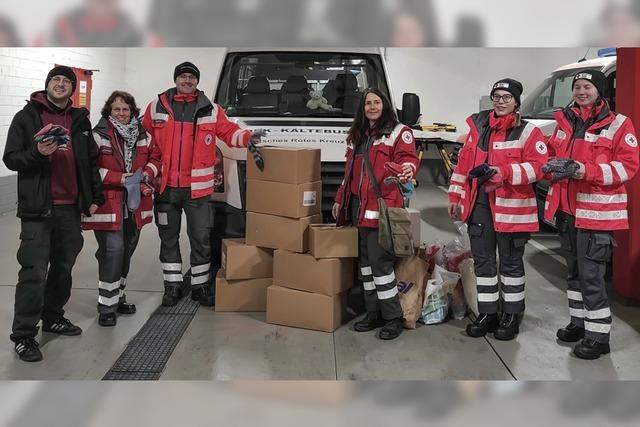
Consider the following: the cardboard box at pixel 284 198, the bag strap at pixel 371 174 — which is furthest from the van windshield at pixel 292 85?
the bag strap at pixel 371 174

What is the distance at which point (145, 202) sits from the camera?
169 inches

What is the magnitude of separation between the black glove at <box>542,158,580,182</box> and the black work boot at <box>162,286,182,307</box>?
2904 millimetres

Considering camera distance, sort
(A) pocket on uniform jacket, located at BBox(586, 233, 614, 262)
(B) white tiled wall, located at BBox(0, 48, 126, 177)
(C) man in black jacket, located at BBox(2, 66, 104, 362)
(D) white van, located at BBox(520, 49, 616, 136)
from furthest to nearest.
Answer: (B) white tiled wall, located at BBox(0, 48, 126, 177) < (D) white van, located at BBox(520, 49, 616, 136) < (A) pocket on uniform jacket, located at BBox(586, 233, 614, 262) < (C) man in black jacket, located at BBox(2, 66, 104, 362)

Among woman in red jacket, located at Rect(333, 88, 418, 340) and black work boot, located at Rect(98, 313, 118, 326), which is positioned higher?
woman in red jacket, located at Rect(333, 88, 418, 340)

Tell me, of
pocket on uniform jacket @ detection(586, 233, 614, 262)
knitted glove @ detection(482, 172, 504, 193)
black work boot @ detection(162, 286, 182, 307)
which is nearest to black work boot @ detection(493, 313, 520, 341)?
pocket on uniform jacket @ detection(586, 233, 614, 262)

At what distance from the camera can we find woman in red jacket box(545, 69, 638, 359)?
11.1ft

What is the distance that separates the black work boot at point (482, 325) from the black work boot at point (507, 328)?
0.06 metres

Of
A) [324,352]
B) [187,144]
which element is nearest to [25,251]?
[187,144]

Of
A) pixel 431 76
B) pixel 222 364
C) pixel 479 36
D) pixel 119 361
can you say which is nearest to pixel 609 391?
pixel 479 36

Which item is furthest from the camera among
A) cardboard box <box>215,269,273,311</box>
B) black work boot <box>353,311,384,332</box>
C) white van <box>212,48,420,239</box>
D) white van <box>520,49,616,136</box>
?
white van <box>520,49,616,136</box>

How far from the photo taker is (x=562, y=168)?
337 centimetres

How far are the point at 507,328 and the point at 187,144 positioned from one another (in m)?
2.62

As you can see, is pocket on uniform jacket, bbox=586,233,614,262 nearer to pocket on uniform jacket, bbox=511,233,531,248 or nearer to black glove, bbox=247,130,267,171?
pocket on uniform jacket, bbox=511,233,531,248

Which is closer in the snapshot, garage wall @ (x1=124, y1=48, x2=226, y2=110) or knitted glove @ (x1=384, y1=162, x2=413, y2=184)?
knitted glove @ (x1=384, y1=162, x2=413, y2=184)
